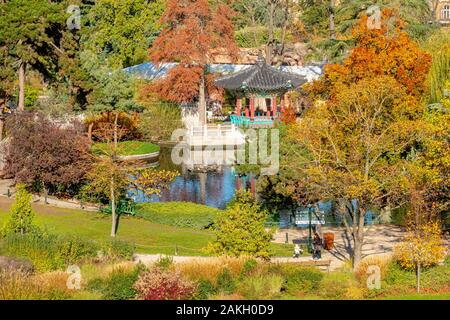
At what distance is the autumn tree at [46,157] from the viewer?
139ft

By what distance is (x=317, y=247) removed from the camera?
3316cm

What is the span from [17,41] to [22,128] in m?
9.99

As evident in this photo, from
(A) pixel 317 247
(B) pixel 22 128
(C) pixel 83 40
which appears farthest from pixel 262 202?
(C) pixel 83 40

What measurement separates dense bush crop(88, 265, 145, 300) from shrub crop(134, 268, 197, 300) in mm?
355

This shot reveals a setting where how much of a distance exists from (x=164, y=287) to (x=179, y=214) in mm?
15667

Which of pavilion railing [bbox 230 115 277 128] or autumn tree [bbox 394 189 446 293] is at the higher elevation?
pavilion railing [bbox 230 115 277 128]

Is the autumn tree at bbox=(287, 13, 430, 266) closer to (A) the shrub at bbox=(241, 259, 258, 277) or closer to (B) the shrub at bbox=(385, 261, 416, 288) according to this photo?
(B) the shrub at bbox=(385, 261, 416, 288)

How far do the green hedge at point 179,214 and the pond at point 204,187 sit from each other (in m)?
2.62

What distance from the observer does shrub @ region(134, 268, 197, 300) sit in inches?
948

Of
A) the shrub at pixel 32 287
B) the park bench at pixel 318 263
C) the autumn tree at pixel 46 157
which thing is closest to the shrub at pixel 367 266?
the park bench at pixel 318 263

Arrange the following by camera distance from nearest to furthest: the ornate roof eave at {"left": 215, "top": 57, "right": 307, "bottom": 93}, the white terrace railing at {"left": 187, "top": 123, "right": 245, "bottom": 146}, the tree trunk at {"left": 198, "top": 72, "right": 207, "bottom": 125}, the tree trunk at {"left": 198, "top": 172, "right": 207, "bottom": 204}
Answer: the tree trunk at {"left": 198, "top": 172, "right": 207, "bottom": 204} < the white terrace railing at {"left": 187, "top": 123, "right": 245, "bottom": 146} < the ornate roof eave at {"left": 215, "top": 57, "right": 307, "bottom": 93} < the tree trunk at {"left": 198, "top": 72, "right": 207, "bottom": 125}

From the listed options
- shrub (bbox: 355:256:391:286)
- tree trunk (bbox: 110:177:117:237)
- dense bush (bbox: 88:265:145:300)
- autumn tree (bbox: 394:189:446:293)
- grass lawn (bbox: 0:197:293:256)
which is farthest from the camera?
tree trunk (bbox: 110:177:117:237)

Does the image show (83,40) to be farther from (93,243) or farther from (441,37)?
(93,243)

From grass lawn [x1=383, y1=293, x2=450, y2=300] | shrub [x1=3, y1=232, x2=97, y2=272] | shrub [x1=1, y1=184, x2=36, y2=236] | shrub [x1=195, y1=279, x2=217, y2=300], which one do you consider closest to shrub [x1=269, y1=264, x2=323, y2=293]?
shrub [x1=195, y1=279, x2=217, y2=300]
